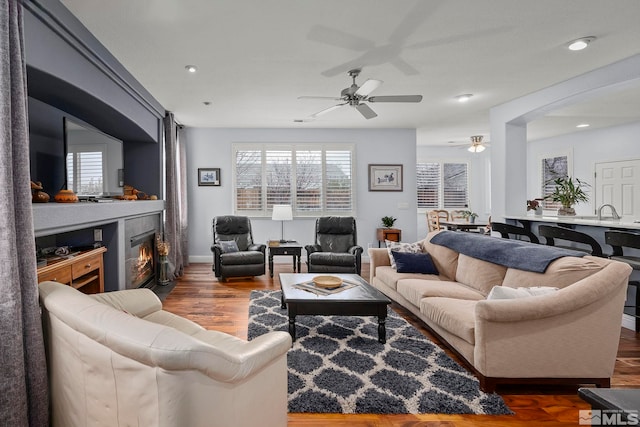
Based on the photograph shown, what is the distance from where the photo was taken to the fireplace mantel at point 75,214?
234cm

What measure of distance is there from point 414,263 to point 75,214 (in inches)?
130

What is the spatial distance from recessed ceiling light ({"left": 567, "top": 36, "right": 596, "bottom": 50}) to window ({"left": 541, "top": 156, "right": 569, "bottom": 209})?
18.3 ft

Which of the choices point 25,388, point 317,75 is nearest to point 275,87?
point 317,75

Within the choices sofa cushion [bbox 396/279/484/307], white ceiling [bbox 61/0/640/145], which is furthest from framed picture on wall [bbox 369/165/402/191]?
sofa cushion [bbox 396/279/484/307]

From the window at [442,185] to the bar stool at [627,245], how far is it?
621cm

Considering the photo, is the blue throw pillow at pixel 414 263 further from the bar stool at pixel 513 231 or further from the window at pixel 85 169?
the window at pixel 85 169

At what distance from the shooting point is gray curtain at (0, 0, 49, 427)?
161cm

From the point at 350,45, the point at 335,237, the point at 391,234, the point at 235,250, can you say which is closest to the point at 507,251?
the point at 350,45

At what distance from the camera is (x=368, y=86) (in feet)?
11.4

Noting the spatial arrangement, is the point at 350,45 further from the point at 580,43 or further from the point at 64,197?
the point at 64,197

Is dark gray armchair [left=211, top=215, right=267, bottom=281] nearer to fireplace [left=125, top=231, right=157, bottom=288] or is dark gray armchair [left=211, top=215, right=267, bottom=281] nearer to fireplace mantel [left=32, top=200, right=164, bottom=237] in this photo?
fireplace [left=125, top=231, right=157, bottom=288]

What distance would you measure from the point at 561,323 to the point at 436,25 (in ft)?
7.93

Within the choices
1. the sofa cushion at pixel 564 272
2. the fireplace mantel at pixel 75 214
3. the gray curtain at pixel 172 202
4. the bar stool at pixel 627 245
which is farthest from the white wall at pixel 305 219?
the sofa cushion at pixel 564 272

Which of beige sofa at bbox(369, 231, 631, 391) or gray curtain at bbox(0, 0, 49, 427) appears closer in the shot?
gray curtain at bbox(0, 0, 49, 427)
